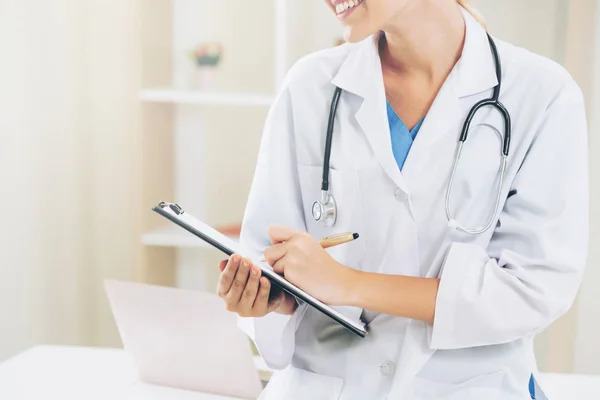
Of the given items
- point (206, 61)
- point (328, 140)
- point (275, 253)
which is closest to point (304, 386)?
point (275, 253)

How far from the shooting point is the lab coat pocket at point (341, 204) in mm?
1209

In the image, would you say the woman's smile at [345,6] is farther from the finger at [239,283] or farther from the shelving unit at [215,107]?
the shelving unit at [215,107]

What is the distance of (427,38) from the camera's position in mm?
1215

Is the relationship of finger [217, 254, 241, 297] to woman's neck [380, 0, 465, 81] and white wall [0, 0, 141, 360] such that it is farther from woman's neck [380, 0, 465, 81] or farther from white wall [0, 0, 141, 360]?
white wall [0, 0, 141, 360]

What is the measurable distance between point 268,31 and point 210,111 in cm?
32

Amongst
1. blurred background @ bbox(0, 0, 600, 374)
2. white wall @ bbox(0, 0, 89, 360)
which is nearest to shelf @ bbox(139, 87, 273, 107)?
blurred background @ bbox(0, 0, 600, 374)

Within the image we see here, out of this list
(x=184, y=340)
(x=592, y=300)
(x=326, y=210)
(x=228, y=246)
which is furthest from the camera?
(x=592, y=300)

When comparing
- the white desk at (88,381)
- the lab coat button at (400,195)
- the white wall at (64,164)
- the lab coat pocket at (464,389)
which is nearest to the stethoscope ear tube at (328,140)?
the lab coat button at (400,195)

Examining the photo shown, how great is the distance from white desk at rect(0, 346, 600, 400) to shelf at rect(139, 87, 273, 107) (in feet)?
3.22

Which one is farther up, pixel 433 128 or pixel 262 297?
pixel 433 128

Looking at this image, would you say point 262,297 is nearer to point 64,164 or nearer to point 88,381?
point 88,381

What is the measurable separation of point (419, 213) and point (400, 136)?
13 centimetres

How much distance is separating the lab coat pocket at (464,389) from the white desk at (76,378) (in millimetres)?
389

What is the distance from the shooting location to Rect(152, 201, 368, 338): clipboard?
93 centimetres
